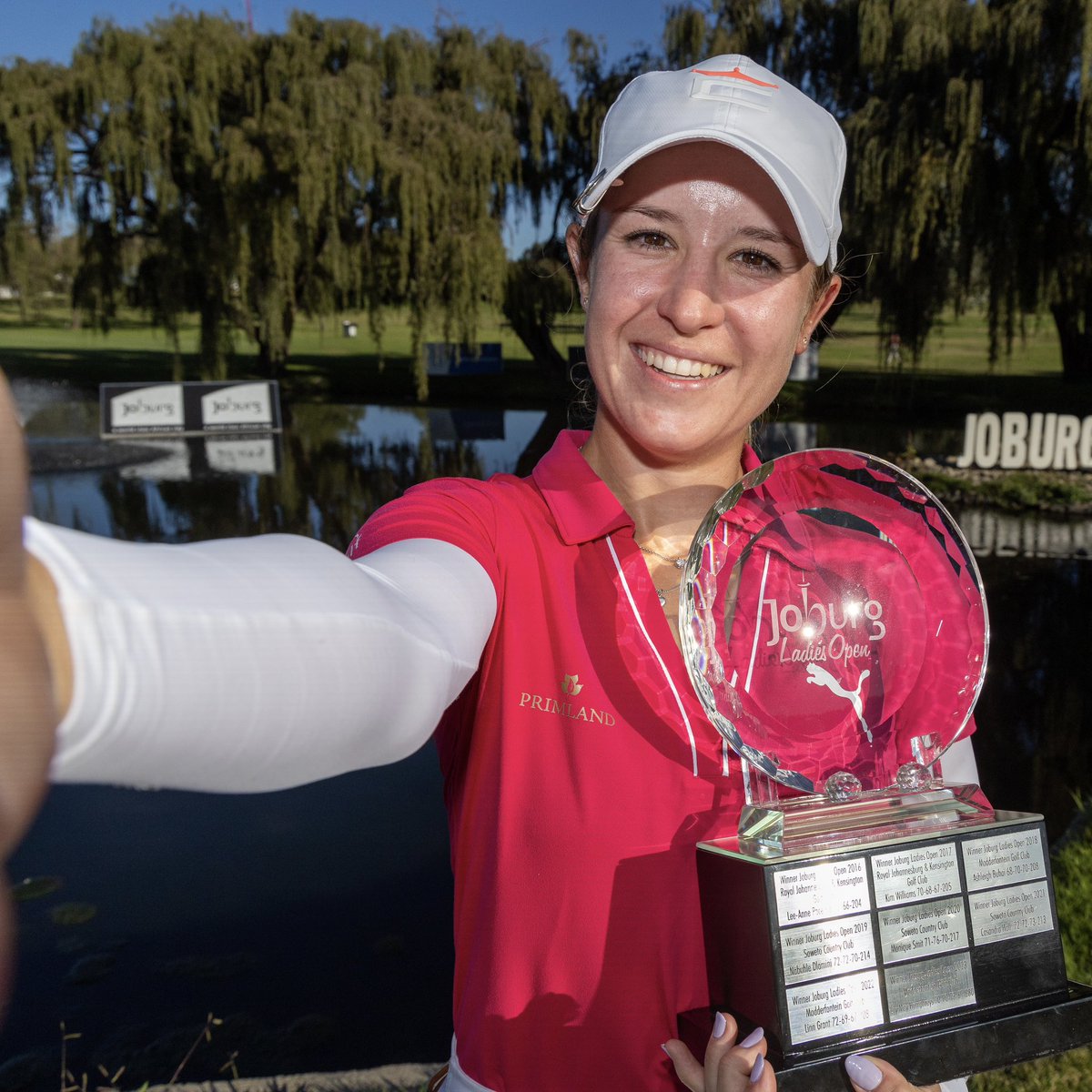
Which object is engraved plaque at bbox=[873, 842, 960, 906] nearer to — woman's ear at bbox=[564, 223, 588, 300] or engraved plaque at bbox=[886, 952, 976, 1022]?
engraved plaque at bbox=[886, 952, 976, 1022]

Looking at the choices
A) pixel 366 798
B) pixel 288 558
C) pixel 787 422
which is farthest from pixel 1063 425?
pixel 288 558

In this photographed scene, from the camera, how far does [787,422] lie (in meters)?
17.3

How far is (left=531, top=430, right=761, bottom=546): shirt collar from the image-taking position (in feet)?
4.25

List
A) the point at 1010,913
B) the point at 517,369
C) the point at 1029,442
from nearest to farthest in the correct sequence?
the point at 1010,913
the point at 1029,442
the point at 517,369

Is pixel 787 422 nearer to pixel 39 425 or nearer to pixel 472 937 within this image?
pixel 39 425

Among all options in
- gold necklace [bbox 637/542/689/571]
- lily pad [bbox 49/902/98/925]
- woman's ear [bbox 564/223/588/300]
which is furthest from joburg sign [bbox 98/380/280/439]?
gold necklace [bbox 637/542/689/571]

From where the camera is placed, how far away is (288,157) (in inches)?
599

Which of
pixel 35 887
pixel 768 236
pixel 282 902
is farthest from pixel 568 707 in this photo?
pixel 35 887

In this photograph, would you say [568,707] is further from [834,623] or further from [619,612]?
[834,623]

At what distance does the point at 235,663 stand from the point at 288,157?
16051 mm

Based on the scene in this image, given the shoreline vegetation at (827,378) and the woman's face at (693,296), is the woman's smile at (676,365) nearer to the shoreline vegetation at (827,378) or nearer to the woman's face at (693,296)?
the woman's face at (693,296)

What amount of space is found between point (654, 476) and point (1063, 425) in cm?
1144

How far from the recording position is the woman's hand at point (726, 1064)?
0.94m

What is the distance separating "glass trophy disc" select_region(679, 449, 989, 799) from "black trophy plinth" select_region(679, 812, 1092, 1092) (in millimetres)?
117
